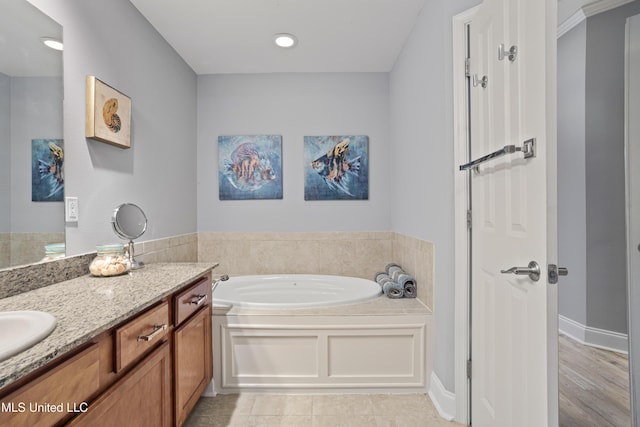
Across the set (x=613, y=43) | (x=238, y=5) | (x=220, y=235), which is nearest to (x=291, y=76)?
(x=238, y=5)

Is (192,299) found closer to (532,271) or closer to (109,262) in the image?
(109,262)

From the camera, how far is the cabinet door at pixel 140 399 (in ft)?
3.02

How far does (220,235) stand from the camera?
10.2 feet

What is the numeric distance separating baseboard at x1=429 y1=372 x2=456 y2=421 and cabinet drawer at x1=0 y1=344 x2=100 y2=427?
1724mm

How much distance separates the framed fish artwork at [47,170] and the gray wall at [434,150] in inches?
78.7

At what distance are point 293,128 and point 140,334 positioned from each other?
2.39m

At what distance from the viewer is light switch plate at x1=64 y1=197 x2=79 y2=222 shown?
4.87ft

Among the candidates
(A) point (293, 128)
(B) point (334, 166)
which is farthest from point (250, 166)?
(B) point (334, 166)

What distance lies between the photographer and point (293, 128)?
10.1 ft

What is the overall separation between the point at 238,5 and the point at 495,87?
1.72m

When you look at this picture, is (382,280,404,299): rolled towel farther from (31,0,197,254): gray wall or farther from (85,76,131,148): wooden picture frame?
(85,76,131,148): wooden picture frame

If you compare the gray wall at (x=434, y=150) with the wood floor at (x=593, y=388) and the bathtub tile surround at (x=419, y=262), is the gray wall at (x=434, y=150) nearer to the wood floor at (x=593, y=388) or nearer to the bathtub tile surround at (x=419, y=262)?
the bathtub tile surround at (x=419, y=262)

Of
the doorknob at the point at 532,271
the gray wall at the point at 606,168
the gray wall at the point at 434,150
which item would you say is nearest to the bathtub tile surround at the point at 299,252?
the gray wall at the point at 434,150

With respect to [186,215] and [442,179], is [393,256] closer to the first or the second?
[442,179]
